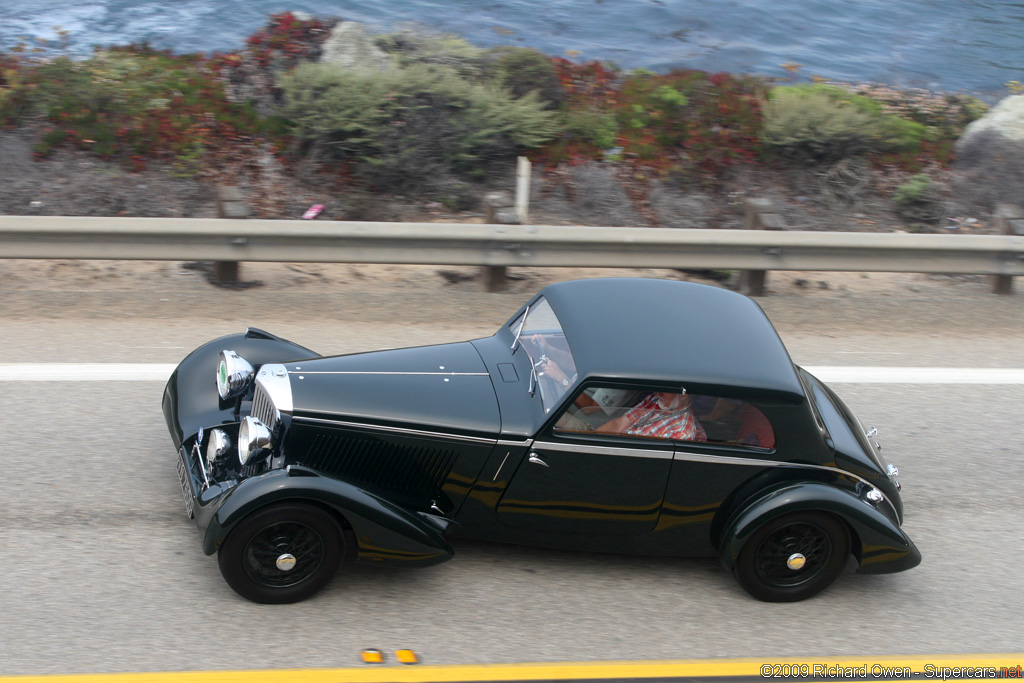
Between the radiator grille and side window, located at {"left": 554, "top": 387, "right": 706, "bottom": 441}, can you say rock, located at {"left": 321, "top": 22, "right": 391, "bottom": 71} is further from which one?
side window, located at {"left": 554, "top": 387, "right": 706, "bottom": 441}

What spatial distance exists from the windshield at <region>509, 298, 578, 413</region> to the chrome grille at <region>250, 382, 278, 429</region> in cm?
118

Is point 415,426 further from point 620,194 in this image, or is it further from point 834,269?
point 620,194

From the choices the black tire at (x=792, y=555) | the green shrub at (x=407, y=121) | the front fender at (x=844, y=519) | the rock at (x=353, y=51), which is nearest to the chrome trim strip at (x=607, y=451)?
→ the front fender at (x=844, y=519)

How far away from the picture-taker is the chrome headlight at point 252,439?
12.9 ft

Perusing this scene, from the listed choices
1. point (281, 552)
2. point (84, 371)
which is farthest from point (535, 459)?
point (84, 371)

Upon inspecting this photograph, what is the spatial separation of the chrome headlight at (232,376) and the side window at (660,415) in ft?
5.49

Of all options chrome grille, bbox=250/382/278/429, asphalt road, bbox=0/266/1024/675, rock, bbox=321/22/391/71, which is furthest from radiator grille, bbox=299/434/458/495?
rock, bbox=321/22/391/71

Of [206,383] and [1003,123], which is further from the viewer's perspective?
[1003,123]

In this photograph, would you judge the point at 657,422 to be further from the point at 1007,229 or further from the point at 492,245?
the point at 1007,229

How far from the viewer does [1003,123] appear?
11711 mm

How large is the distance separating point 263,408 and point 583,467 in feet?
4.96

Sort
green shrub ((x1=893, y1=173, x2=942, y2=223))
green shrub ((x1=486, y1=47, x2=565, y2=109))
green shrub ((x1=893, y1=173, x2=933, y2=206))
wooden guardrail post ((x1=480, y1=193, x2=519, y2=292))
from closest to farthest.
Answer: wooden guardrail post ((x1=480, y1=193, x2=519, y2=292))
green shrub ((x1=893, y1=173, x2=942, y2=223))
green shrub ((x1=893, y1=173, x2=933, y2=206))
green shrub ((x1=486, y1=47, x2=565, y2=109))

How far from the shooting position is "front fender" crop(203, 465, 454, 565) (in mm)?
3715

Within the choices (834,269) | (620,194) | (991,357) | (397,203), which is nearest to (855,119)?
(620,194)
